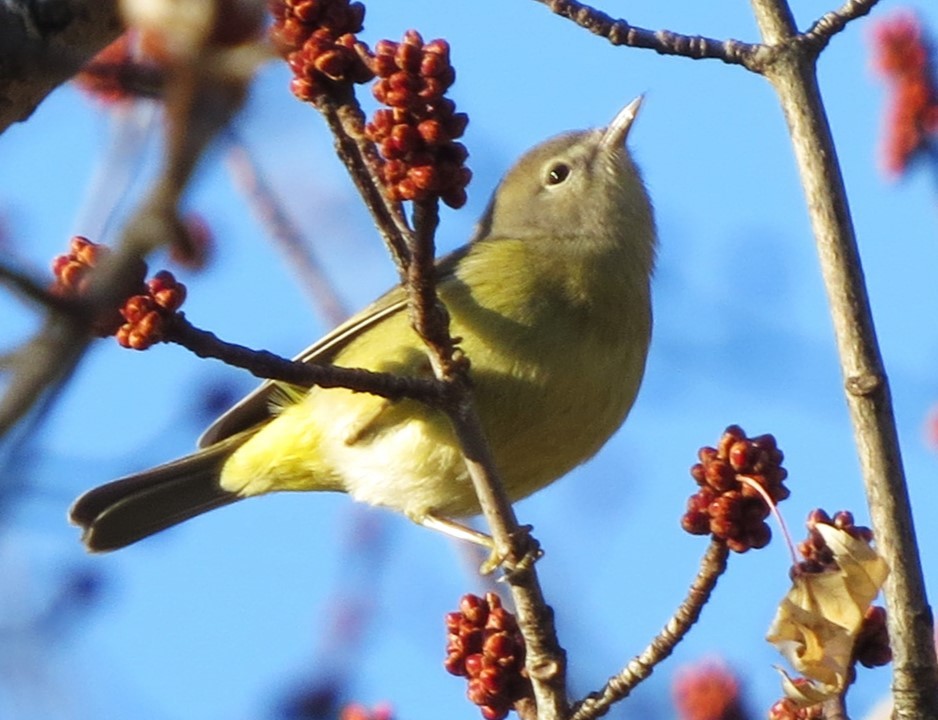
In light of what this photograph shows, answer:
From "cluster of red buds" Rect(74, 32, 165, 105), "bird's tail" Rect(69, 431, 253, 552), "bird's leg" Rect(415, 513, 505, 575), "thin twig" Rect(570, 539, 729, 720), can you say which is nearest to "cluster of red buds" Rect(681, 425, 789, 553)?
"thin twig" Rect(570, 539, 729, 720)

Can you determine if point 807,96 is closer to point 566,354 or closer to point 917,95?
point 566,354

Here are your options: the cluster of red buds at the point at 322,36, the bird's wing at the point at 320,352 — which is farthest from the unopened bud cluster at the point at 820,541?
the bird's wing at the point at 320,352

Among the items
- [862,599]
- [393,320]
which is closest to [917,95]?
[393,320]

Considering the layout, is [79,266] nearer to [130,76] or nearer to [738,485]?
[130,76]

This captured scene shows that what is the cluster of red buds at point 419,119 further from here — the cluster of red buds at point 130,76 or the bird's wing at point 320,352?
the bird's wing at point 320,352

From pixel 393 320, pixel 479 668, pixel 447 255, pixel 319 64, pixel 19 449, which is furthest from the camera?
pixel 447 255

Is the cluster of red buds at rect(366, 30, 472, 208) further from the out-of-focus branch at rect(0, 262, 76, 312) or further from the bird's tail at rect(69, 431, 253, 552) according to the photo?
the bird's tail at rect(69, 431, 253, 552)
